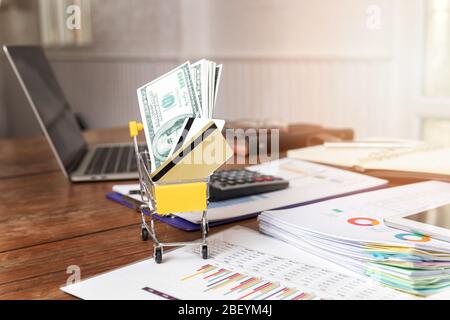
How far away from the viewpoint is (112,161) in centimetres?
123

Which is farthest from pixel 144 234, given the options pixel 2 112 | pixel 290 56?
pixel 2 112

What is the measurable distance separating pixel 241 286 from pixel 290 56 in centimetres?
229

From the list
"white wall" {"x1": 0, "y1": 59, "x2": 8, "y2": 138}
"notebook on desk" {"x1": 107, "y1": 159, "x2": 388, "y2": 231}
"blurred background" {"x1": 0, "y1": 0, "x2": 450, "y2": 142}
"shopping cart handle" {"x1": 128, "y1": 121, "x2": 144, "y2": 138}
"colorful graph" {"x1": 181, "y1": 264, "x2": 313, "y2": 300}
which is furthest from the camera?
"white wall" {"x1": 0, "y1": 59, "x2": 8, "y2": 138}

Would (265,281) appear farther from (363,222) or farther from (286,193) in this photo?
(286,193)

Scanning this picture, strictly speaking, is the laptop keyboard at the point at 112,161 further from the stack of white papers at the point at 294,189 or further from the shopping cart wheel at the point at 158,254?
the shopping cart wheel at the point at 158,254

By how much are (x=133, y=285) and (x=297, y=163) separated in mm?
634

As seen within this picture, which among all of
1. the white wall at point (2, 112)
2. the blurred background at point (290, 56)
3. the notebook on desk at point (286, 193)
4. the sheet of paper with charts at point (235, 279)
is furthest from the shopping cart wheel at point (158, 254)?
the white wall at point (2, 112)

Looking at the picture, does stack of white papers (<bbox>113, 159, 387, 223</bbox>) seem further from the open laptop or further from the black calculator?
the open laptop

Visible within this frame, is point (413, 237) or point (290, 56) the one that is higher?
point (290, 56)

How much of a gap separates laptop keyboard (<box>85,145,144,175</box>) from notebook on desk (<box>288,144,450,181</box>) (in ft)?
1.13

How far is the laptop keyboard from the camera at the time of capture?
1.13 metres

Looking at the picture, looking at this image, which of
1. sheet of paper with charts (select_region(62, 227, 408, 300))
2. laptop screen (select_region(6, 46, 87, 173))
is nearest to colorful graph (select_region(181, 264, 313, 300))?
sheet of paper with charts (select_region(62, 227, 408, 300))

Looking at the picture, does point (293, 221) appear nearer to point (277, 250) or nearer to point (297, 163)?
point (277, 250)

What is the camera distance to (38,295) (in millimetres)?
538
